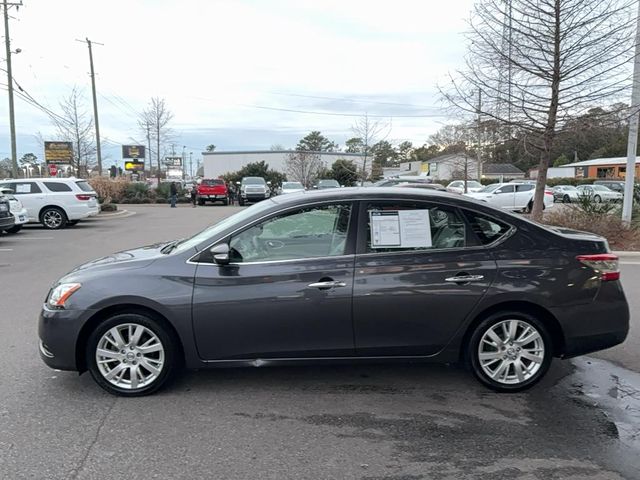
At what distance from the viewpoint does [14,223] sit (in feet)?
48.3

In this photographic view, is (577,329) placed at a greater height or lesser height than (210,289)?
lesser

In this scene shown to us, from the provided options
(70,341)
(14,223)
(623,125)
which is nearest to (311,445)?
(70,341)

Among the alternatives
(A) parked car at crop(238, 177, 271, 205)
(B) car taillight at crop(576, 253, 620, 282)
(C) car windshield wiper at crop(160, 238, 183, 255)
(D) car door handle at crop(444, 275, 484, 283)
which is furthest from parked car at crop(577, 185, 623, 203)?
(A) parked car at crop(238, 177, 271, 205)

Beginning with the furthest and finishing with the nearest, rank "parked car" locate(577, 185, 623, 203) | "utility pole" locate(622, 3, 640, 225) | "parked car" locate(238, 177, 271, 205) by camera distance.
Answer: "parked car" locate(238, 177, 271, 205)
"parked car" locate(577, 185, 623, 203)
"utility pole" locate(622, 3, 640, 225)

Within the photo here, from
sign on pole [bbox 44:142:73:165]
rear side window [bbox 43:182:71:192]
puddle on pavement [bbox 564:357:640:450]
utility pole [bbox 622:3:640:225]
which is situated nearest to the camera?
puddle on pavement [bbox 564:357:640:450]

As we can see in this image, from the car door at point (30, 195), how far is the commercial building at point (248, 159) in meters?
37.8

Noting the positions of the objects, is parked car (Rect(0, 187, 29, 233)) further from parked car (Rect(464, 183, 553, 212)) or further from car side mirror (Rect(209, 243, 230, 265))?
parked car (Rect(464, 183, 553, 212))

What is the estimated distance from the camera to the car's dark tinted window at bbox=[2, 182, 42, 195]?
1742cm

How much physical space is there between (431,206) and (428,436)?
1.75 meters

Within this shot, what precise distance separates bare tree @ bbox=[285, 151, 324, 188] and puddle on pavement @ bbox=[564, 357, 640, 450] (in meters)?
46.0

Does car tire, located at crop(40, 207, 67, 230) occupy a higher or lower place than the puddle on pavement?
higher

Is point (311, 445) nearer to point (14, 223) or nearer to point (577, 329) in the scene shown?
point (577, 329)

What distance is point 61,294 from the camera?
4.02 m

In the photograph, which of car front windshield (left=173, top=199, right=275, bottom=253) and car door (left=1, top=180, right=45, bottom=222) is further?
car door (left=1, top=180, right=45, bottom=222)
